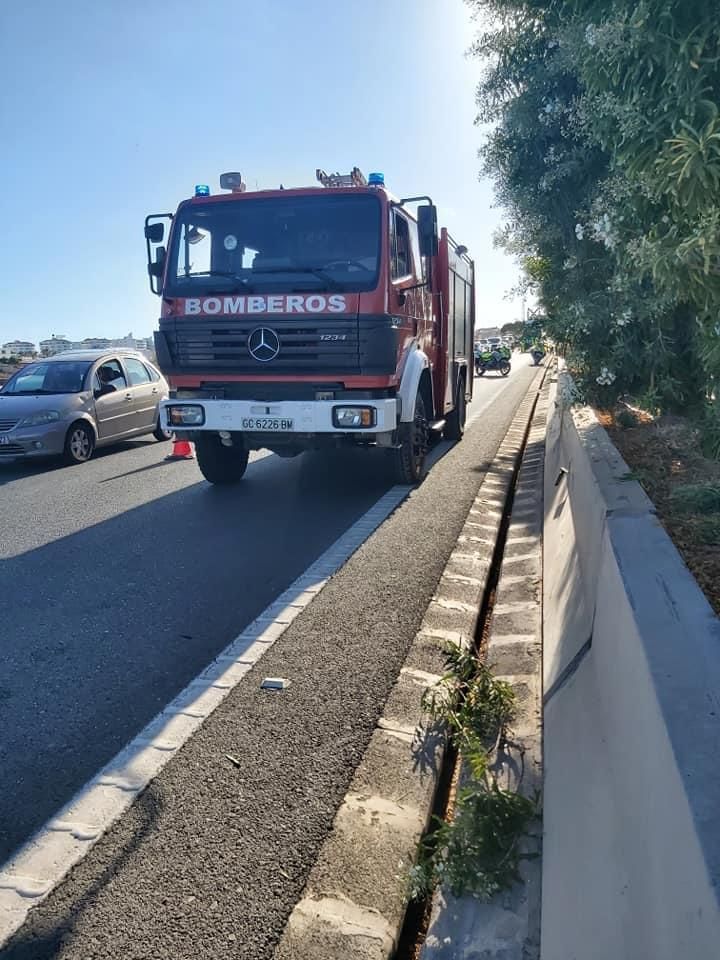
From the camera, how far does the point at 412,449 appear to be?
8.06 metres

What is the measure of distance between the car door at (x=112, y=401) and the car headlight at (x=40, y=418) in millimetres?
868

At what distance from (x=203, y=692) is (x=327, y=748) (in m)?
0.82

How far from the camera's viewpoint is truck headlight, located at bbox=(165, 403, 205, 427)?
287 inches

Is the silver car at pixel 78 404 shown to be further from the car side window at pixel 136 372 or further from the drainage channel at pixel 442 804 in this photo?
the drainage channel at pixel 442 804

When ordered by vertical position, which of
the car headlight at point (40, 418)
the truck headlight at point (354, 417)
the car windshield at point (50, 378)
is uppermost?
the car windshield at point (50, 378)

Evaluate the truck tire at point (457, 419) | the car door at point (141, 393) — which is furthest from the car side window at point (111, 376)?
the truck tire at point (457, 419)

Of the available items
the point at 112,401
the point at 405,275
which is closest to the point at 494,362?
the point at 112,401

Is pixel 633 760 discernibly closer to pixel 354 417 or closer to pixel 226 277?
pixel 354 417

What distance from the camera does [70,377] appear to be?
11406mm

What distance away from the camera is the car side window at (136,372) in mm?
12336

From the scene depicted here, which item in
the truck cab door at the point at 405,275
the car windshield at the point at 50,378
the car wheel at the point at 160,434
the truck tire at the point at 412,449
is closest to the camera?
the truck cab door at the point at 405,275

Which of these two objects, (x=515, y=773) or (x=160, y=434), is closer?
(x=515, y=773)

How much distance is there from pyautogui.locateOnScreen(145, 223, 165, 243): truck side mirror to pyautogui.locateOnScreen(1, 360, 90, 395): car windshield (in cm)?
425

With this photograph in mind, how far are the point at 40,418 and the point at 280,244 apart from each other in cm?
512
